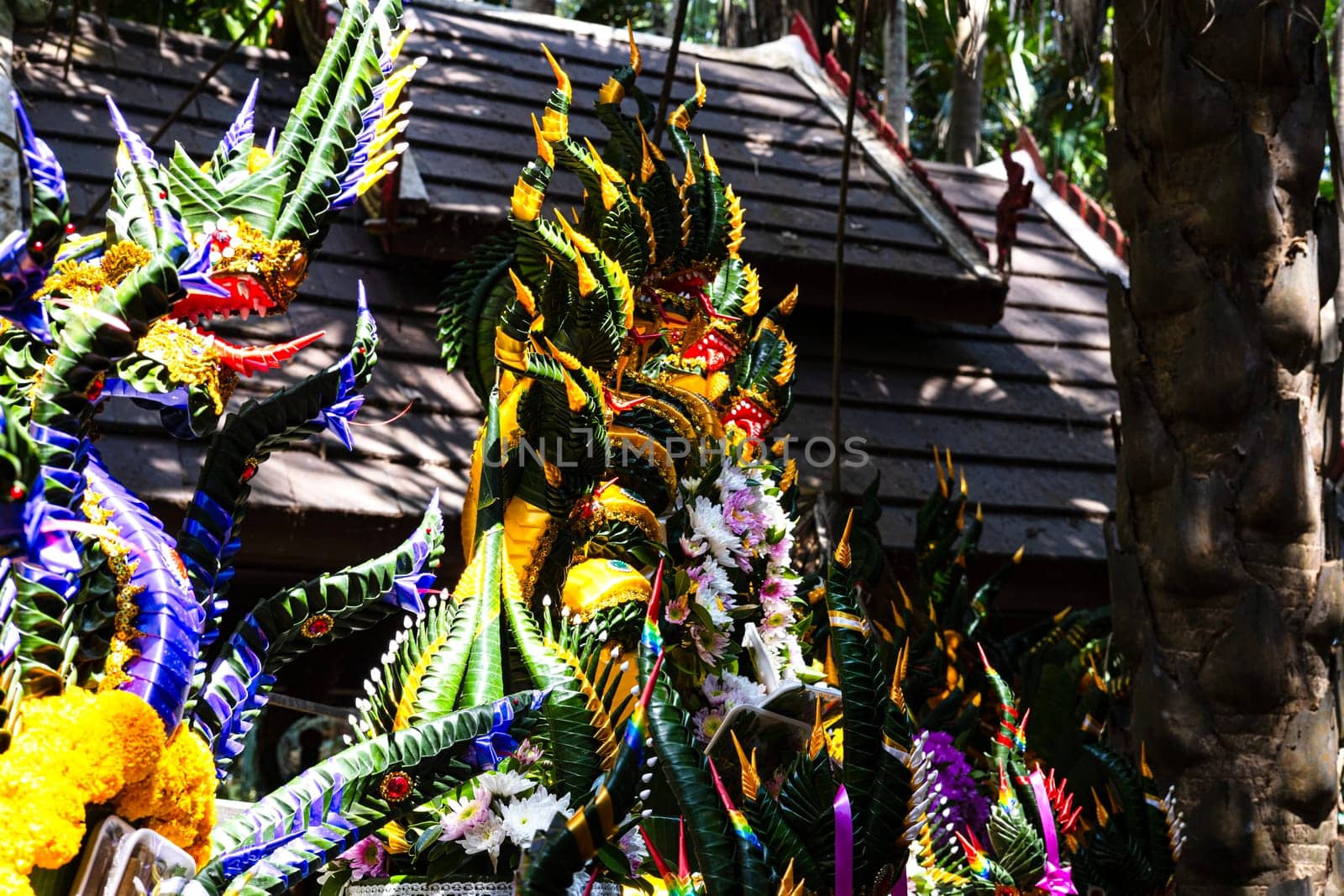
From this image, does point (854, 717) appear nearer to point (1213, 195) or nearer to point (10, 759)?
point (10, 759)

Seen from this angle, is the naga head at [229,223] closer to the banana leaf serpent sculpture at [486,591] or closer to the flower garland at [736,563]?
the banana leaf serpent sculpture at [486,591]

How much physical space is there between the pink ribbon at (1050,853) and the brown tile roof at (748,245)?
7.67 ft

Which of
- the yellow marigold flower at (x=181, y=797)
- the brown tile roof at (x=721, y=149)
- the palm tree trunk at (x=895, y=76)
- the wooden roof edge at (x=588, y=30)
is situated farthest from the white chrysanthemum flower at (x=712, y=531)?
the palm tree trunk at (x=895, y=76)

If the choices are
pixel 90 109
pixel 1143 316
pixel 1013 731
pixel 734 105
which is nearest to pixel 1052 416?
pixel 734 105

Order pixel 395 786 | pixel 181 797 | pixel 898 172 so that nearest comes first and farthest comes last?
pixel 181 797 → pixel 395 786 → pixel 898 172

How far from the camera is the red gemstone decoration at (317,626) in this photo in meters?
2.03

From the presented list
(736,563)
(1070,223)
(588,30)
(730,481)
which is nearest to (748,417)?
(730,481)

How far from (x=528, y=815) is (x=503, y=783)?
7 centimetres

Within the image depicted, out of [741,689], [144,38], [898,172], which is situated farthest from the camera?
[898,172]

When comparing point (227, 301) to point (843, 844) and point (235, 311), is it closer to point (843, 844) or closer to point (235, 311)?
point (235, 311)

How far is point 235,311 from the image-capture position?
78.1 inches

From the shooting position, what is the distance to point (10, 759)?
1.48 meters

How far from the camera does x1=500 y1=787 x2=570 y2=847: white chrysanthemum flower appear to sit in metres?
1.98

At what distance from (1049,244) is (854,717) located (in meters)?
6.27
